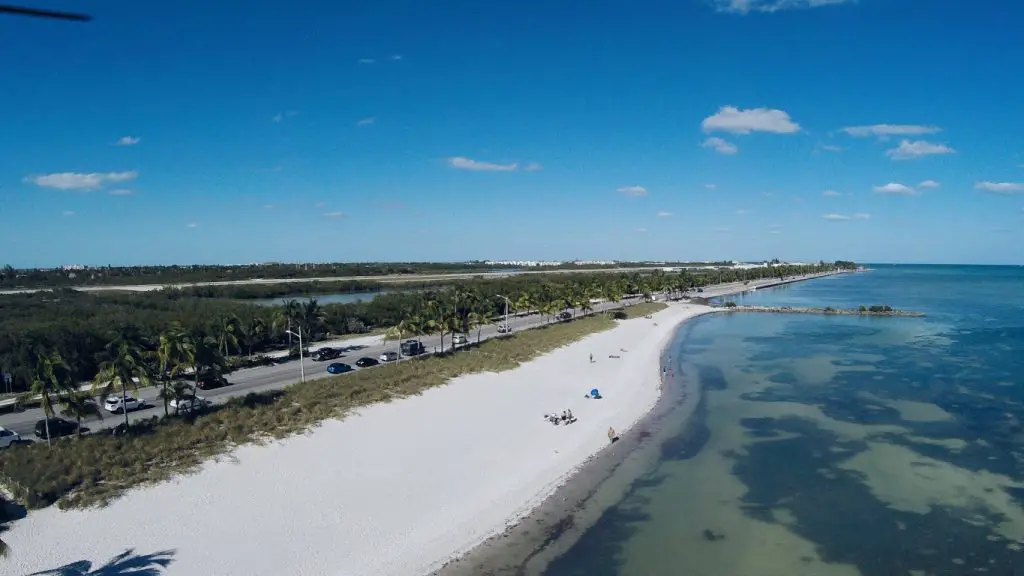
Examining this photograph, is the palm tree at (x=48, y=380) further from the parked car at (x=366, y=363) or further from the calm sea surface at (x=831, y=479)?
the calm sea surface at (x=831, y=479)

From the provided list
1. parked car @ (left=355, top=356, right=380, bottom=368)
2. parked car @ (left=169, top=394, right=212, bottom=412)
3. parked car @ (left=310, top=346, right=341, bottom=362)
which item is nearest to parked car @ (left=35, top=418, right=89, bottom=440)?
parked car @ (left=169, top=394, right=212, bottom=412)

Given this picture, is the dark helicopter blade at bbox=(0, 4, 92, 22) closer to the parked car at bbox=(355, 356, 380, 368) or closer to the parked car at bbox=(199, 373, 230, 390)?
the parked car at bbox=(199, 373, 230, 390)

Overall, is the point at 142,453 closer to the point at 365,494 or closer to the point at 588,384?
the point at 365,494

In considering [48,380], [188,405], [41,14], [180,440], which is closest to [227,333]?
[188,405]

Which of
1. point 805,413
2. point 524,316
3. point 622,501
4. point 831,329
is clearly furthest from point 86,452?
point 831,329

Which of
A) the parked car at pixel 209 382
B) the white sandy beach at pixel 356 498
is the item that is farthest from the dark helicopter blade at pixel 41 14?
the parked car at pixel 209 382

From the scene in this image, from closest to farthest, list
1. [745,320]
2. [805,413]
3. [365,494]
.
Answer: [365,494]
[805,413]
[745,320]
